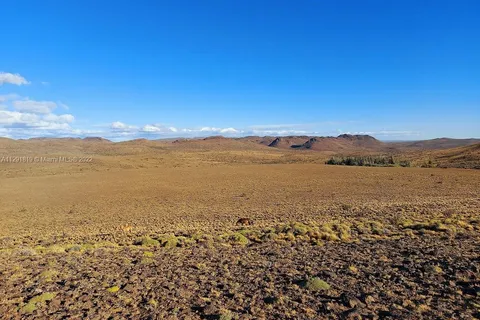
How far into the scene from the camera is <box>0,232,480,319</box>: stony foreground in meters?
5.22

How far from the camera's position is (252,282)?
6488mm

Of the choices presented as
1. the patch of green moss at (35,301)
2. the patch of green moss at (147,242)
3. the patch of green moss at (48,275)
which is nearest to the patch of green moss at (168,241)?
the patch of green moss at (147,242)

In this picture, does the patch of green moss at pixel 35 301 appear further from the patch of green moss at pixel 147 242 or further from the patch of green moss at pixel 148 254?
the patch of green moss at pixel 147 242

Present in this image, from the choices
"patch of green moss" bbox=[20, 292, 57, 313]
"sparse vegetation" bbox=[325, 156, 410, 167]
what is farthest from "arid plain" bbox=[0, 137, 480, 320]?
"sparse vegetation" bbox=[325, 156, 410, 167]

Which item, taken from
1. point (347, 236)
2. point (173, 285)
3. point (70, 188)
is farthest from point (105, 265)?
point (70, 188)

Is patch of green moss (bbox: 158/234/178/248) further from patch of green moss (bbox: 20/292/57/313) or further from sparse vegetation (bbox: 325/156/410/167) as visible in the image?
sparse vegetation (bbox: 325/156/410/167)

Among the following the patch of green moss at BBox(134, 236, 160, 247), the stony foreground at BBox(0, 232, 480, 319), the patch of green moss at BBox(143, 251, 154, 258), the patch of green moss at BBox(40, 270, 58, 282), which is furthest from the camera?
the patch of green moss at BBox(134, 236, 160, 247)

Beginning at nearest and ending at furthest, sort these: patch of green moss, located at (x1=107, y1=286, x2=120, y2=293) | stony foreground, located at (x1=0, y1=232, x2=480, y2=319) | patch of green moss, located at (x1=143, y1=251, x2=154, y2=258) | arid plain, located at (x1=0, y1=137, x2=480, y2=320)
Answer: stony foreground, located at (x1=0, y1=232, x2=480, y2=319) < arid plain, located at (x1=0, y1=137, x2=480, y2=320) < patch of green moss, located at (x1=107, y1=286, x2=120, y2=293) < patch of green moss, located at (x1=143, y1=251, x2=154, y2=258)

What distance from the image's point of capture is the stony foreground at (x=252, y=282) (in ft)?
17.1

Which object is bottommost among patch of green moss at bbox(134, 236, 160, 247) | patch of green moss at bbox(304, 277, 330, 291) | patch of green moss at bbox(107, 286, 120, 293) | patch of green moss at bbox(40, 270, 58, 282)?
patch of green moss at bbox(134, 236, 160, 247)

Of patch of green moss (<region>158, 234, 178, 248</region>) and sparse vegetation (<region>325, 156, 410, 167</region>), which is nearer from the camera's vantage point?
patch of green moss (<region>158, 234, 178, 248</region>)

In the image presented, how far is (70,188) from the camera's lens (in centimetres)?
2959

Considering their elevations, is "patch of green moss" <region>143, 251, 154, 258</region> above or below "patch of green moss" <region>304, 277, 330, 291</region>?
below

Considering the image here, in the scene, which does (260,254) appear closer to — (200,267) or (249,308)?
(200,267)
